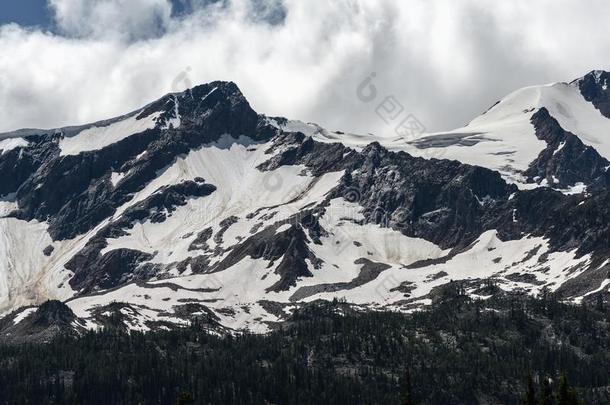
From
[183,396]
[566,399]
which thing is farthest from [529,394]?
[183,396]

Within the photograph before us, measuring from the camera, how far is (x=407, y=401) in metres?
141

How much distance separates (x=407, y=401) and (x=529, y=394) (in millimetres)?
14509

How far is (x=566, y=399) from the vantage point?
13212 centimetres

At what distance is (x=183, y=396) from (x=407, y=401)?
86.5 feet

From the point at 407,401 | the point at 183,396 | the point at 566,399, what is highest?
the point at 183,396

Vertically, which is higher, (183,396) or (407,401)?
(183,396)

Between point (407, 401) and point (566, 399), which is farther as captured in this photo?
point (407, 401)

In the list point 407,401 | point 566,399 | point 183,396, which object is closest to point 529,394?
point 566,399

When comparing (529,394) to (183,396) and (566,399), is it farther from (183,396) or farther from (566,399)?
(183,396)

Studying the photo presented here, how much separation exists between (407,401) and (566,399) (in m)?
18.9

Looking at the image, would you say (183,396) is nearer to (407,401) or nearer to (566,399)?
(407,401)

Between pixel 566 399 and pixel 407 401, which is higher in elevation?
pixel 407 401

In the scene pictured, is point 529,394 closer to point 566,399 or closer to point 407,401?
point 566,399

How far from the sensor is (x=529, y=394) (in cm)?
13512
